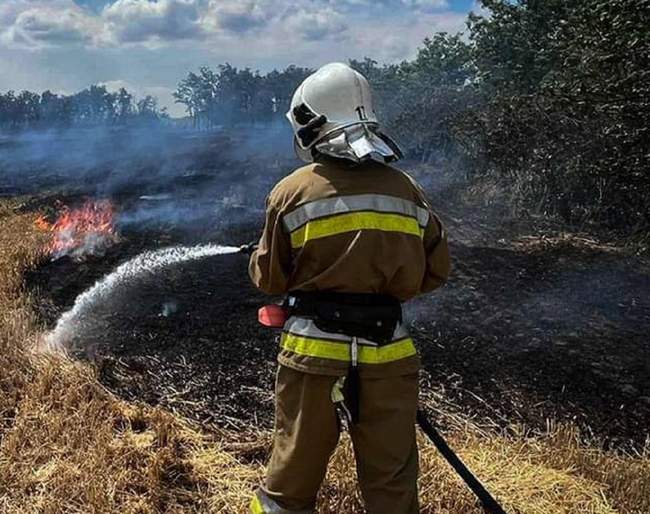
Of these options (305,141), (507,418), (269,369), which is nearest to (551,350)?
(507,418)

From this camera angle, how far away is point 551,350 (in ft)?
17.6

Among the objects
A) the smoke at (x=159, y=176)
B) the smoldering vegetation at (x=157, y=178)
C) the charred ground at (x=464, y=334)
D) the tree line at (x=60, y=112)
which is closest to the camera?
the charred ground at (x=464, y=334)

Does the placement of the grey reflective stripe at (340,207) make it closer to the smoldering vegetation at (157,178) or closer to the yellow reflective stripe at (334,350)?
the yellow reflective stripe at (334,350)

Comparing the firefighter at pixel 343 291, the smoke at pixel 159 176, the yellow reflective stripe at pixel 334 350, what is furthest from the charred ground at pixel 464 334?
the smoke at pixel 159 176

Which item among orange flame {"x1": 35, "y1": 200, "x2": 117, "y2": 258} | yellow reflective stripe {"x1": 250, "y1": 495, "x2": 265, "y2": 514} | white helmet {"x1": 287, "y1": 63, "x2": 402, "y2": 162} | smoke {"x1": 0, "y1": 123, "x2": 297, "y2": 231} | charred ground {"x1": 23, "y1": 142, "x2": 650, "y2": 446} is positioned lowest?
charred ground {"x1": 23, "y1": 142, "x2": 650, "y2": 446}

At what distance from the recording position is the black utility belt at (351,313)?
7.57 ft

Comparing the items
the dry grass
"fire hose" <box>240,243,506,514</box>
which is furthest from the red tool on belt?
the dry grass

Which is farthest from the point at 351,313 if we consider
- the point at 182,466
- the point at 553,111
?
the point at 553,111

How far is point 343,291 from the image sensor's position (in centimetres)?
232

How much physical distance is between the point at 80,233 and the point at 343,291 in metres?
7.22

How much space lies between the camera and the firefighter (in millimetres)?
2262

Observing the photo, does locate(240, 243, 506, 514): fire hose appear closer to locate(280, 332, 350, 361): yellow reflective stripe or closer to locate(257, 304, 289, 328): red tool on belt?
locate(257, 304, 289, 328): red tool on belt

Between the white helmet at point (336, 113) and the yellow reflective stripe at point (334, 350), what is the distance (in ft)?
2.24

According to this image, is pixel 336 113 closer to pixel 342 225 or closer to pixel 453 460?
pixel 342 225
